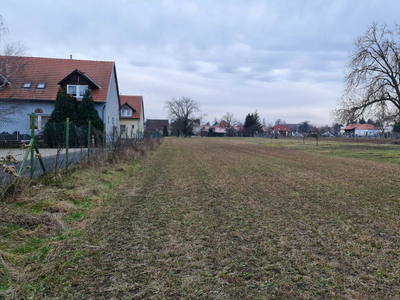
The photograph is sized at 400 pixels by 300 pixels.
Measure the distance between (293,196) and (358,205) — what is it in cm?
160

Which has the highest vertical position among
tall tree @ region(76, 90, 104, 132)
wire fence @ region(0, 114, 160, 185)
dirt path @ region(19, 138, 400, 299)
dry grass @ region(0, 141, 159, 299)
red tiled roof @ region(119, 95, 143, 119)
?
red tiled roof @ region(119, 95, 143, 119)

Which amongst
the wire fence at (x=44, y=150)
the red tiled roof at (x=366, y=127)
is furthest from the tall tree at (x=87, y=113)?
the red tiled roof at (x=366, y=127)

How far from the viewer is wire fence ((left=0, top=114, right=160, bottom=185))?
7.34 metres

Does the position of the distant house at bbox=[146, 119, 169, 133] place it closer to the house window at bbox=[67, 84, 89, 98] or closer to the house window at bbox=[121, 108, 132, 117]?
the house window at bbox=[121, 108, 132, 117]

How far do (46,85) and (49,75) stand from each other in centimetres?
169

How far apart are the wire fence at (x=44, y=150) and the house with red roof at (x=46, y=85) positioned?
18.1 meters

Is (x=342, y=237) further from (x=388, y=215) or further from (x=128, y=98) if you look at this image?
(x=128, y=98)

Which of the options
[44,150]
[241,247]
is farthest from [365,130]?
[241,247]

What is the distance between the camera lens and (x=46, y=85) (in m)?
32.7

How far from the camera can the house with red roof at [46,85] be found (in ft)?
100

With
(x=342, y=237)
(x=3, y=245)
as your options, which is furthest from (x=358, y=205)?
(x=3, y=245)

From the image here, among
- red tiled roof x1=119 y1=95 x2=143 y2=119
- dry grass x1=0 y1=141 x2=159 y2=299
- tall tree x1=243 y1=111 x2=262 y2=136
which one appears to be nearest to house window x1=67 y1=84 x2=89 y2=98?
dry grass x1=0 y1=141 x2=159 y2=299

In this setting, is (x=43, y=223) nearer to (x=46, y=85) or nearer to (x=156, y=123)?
(x=46, y=85)

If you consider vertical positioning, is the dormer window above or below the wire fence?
above
